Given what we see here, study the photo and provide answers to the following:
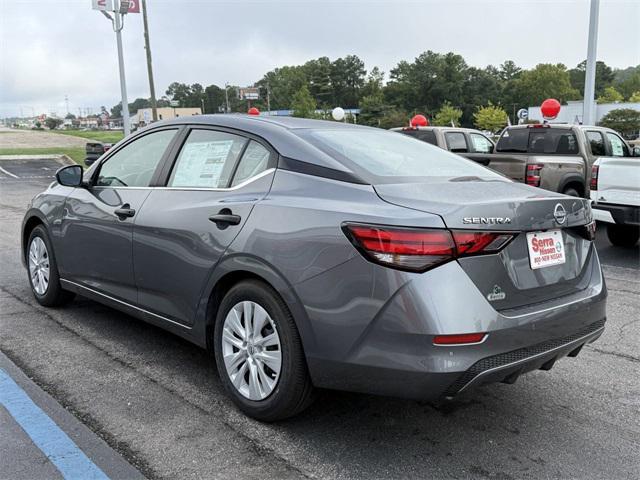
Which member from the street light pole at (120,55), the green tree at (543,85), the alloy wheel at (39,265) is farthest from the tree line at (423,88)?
the alloy wheel at (39,265)

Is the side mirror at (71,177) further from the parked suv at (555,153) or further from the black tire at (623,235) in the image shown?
the black tire at (623,235)

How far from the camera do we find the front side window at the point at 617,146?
421 inches

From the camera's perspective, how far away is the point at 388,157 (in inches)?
133

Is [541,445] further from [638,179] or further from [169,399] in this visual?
[638,179]

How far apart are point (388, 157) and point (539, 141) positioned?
8.09 meters

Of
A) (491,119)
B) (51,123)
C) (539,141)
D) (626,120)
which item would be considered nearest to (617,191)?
(539,141)

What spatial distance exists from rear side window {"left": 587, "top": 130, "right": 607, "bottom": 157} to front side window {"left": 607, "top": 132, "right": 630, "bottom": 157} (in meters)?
0.28

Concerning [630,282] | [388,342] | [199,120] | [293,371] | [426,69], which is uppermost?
[426,69]

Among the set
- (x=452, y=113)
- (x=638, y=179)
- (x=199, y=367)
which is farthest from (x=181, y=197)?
(x=452, y=113)

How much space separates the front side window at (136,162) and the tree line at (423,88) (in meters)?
99.8

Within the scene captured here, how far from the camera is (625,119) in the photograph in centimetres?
7300

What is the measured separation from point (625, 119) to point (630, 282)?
76.6 meters

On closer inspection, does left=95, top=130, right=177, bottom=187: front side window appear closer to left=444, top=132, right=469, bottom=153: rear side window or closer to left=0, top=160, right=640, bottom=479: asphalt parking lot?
left=0, top=160, right=640, bottom=479: asphalt parking lot

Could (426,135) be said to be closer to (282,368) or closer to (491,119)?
(282,368)
